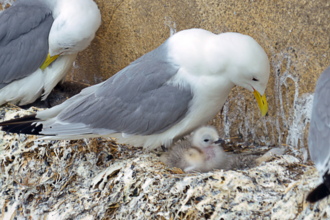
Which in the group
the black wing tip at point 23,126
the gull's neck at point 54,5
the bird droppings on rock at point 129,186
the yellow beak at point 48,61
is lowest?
the bird droppings on rock at point 129,186

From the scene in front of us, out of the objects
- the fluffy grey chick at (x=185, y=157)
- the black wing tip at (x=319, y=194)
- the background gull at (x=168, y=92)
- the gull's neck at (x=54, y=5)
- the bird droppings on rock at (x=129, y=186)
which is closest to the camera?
the black wing tip at (x=319, y=194)

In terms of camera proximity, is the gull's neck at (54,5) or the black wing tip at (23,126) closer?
the black wing tip at (23,126)

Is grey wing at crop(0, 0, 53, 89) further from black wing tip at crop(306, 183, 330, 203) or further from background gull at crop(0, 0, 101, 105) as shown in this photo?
black wing tip at crop(306, 183, 330, 203)

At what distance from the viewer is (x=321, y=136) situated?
1164 mm

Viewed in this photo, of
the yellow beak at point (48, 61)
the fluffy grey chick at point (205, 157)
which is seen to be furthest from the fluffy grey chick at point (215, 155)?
the yellow beak at point (48, 61)

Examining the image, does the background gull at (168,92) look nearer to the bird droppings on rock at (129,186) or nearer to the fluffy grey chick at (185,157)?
the fluffy grey chick at (185,157)

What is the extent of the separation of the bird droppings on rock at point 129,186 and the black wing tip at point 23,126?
8.6 inches

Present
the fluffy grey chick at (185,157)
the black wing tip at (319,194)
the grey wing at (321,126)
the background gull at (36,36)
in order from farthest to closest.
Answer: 1. the background gull at (36,36)
2. the fluffy grey chick at (185,157)
3. the grey wing at (321,126)
4. the black wing tip at (319,194)

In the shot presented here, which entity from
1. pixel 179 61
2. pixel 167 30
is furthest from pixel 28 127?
pixel 167 30

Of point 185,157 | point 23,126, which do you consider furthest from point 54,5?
point 185,157

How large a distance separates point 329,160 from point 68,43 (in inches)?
67.9

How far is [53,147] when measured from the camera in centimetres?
188

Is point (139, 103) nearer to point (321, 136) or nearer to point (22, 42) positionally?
point (321, 136)

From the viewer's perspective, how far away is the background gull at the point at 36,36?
89.0 inches
